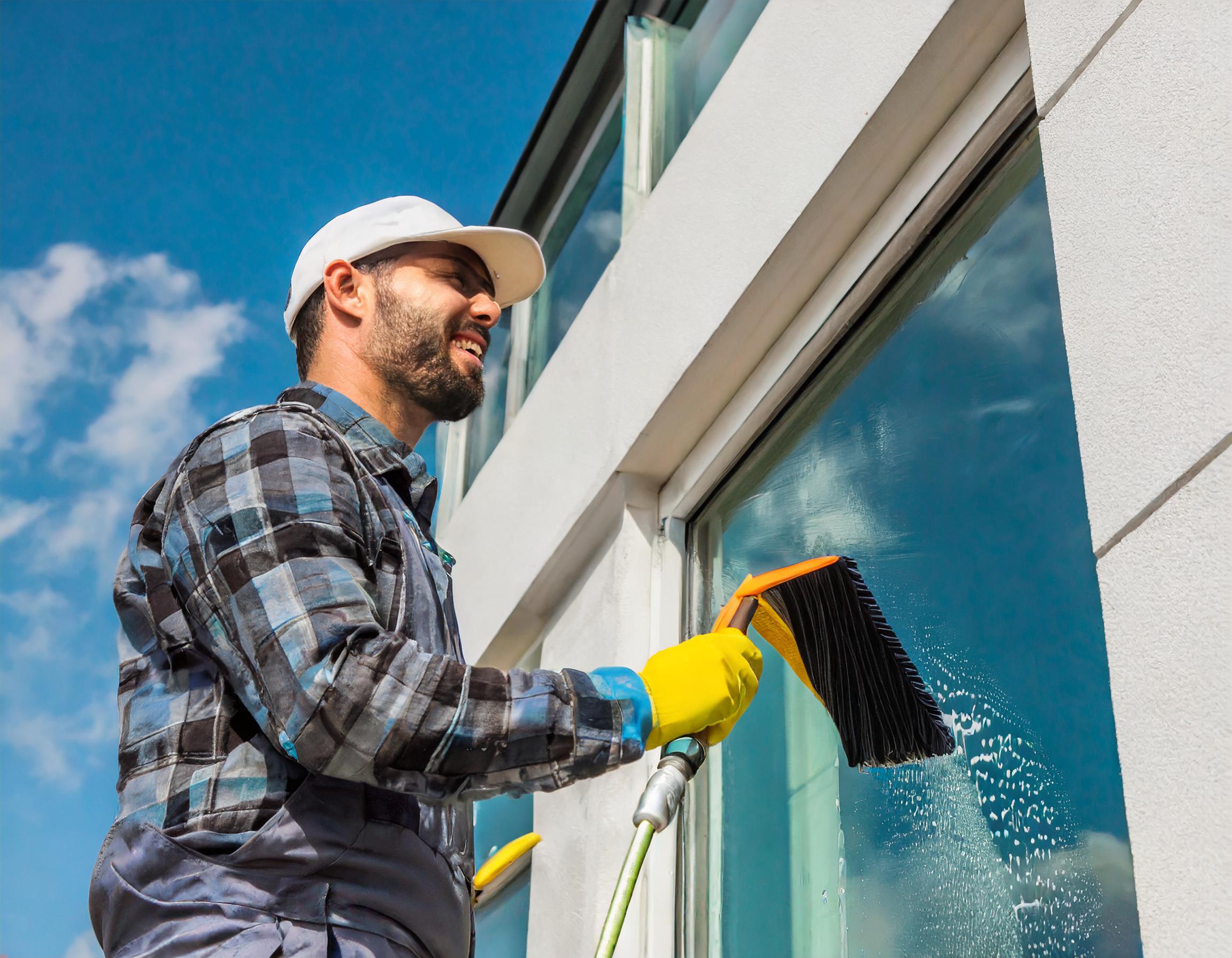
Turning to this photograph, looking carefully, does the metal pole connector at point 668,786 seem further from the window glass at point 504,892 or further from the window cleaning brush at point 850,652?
the window glass at point 504,892

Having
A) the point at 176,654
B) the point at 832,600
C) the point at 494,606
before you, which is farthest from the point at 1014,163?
the point at 494,606

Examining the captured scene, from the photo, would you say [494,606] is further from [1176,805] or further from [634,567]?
[1176,805]

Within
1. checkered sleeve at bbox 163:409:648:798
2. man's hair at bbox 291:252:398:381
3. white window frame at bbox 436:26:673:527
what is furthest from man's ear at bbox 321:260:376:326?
white window frame at bbox 436:26:673:527

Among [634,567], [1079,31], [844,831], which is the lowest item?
[844,831]

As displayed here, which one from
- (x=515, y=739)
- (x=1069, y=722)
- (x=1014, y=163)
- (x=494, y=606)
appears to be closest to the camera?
(x=515, y=739)

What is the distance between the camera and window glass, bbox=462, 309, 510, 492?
5.35 metres

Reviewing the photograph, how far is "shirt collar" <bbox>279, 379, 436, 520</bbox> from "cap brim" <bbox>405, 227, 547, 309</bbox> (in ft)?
1.61

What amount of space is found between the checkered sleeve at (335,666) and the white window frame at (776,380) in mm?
1309

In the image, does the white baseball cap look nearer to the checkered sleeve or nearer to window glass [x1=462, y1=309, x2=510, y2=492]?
the checkered sleeve

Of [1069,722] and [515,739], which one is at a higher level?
[1069,722]

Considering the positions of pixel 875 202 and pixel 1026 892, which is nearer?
pixel 1026 892

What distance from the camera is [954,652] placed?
2.34 metres

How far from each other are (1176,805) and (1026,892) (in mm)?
592

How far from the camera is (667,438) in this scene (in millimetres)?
3465
